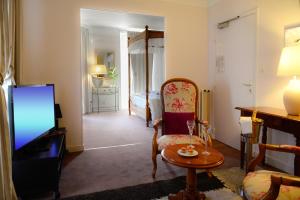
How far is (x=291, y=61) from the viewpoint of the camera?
2193 millimetres

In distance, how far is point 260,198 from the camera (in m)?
1.36

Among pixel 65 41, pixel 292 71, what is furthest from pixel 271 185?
pixel 65 41

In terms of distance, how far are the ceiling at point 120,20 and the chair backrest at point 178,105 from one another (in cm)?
278

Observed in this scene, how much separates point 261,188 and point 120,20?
5.70 meters

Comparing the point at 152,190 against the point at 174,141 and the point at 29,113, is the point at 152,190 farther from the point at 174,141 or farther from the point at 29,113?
the point at 29,113

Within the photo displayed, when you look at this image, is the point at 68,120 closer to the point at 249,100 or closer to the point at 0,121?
the point at 0,121

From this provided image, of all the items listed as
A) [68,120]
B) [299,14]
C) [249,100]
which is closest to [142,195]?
[68,120]

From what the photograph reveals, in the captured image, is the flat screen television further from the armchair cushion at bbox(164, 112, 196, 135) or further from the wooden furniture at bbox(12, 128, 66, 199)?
the armchair cushion at bbox(164, 112, 196, 135)

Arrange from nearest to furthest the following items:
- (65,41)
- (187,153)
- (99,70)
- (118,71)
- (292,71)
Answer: (187,153), (292,71), (65,41), (99,70), (118,71)

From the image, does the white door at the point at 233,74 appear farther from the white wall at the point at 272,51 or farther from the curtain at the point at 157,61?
the curtain at the point at 157,61

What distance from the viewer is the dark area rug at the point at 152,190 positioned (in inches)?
83.3

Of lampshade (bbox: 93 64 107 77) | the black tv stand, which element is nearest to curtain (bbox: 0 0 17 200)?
the black tv stand

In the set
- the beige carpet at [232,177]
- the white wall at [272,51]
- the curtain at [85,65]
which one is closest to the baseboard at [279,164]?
the white wall at [272,51]

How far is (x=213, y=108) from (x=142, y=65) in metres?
3.57
